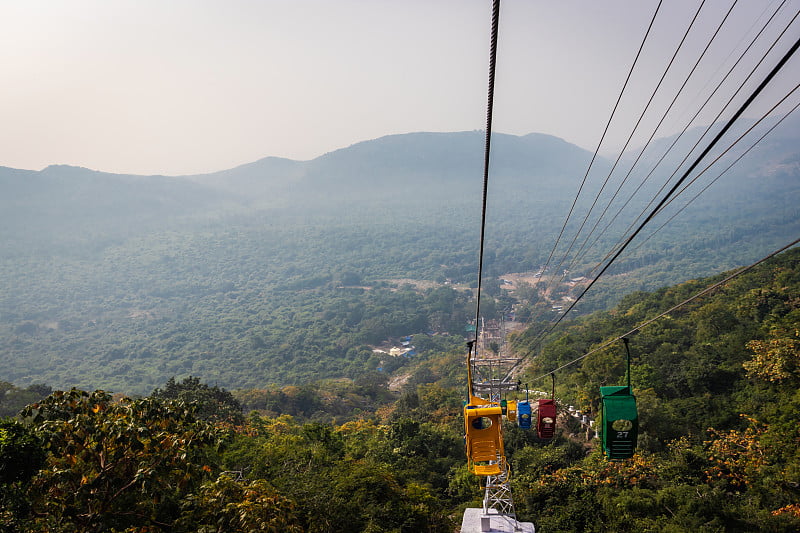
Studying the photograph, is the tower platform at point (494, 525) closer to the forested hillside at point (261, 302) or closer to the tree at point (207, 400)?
the tree at point (207, 400)

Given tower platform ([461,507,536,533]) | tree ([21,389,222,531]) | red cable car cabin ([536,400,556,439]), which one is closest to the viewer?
tree ([21,389,222,531])

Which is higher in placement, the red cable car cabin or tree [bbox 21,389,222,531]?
tree [bbox 21,389,222,531]

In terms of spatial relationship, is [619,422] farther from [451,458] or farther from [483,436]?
[451,458]

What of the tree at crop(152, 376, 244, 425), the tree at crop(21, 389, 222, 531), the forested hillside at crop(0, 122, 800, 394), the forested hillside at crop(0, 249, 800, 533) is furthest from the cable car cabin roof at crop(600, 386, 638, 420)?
the forested hillside at crop(0, 122, 800, 394)

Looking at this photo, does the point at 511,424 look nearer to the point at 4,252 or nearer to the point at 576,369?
the point at 576,369

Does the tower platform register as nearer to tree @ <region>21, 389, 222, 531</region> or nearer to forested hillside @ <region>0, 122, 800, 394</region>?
tree @ <region>21, 389, 222, 531</region>

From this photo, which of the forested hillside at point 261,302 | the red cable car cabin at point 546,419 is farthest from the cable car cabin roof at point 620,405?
the forested hillside at point 261,302
